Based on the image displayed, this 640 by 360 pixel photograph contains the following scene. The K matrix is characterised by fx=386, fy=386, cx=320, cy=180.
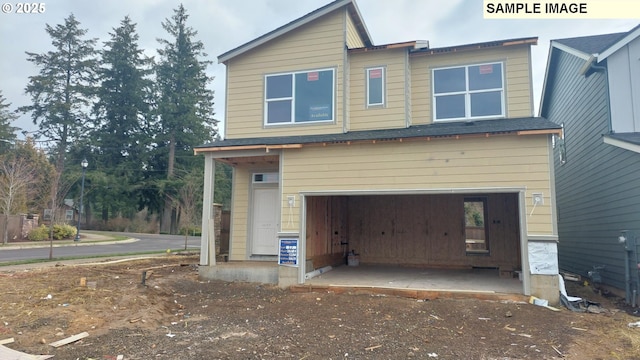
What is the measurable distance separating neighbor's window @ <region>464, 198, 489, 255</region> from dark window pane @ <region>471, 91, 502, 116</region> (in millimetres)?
2926

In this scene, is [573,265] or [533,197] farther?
[573,265]

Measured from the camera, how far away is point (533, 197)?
7387 millimetres

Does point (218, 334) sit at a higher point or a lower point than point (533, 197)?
lower

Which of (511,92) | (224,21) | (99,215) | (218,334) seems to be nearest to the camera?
(218,334)

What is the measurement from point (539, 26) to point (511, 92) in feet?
8.56

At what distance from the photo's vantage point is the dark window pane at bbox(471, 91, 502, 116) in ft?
32.0

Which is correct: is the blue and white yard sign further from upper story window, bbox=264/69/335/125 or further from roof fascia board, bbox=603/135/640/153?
roof fascia board, bbox=603/135/640/153

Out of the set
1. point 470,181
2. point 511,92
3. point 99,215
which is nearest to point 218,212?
point 470,181

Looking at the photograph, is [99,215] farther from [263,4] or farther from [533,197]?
[533,197]

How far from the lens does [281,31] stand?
1048cm

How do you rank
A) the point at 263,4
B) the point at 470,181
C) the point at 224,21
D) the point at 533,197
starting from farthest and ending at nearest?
the point at 224,21
the point at 263,4
the point at 470,181
the point at 533,197

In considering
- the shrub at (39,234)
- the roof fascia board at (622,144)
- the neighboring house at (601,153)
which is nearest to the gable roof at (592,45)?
the neighboring house at (601,153)

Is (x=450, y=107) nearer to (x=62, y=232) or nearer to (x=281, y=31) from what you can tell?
(x=281, y=31)

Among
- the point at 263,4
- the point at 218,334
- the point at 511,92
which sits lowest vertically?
the point at 218,334
